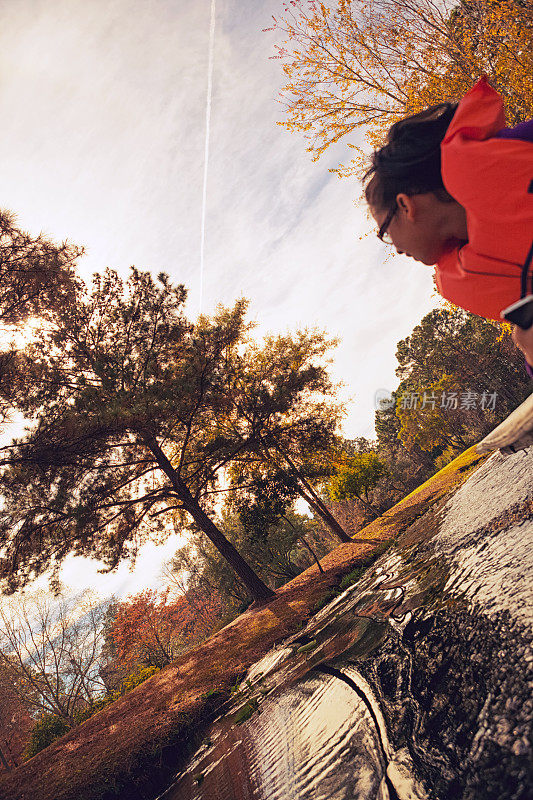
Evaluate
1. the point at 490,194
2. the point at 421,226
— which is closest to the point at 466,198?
the point at 490,194

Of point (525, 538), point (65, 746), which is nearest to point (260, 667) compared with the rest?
point (65, 746)

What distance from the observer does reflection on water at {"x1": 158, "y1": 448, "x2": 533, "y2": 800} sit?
1.30 meters

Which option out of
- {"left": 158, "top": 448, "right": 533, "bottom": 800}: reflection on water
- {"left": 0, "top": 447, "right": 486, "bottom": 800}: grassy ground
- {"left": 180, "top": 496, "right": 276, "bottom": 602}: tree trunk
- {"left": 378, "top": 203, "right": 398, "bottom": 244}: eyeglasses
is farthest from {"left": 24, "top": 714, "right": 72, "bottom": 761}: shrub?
{"left": 378, "top": 203, "right": 398, "bottom": 244}: eyeglasses

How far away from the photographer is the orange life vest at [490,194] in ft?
3.14

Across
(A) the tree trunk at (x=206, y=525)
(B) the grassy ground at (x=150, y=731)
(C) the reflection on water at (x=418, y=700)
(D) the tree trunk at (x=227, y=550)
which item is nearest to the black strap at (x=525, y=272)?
(C) the reflection on water at (x=418, y=700)

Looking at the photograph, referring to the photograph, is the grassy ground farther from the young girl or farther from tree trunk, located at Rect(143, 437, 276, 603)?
the young girl

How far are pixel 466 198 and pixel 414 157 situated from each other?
0.32 m

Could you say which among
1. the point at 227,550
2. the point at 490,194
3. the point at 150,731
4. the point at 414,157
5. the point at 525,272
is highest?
the point at 414,157

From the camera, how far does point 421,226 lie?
49.7 inches

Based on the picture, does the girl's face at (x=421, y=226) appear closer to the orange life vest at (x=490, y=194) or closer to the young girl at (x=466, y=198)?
the young girl at (x=466, y=198)

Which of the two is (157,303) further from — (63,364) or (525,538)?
(525,538)

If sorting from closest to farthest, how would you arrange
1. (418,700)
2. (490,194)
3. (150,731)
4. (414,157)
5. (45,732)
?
(490,194) < (414,157) < (418,700) < (150,731) < (45,732)

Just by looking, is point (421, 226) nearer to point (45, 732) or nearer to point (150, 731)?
point (150, 731)

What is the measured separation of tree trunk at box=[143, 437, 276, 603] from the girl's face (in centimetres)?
1024
